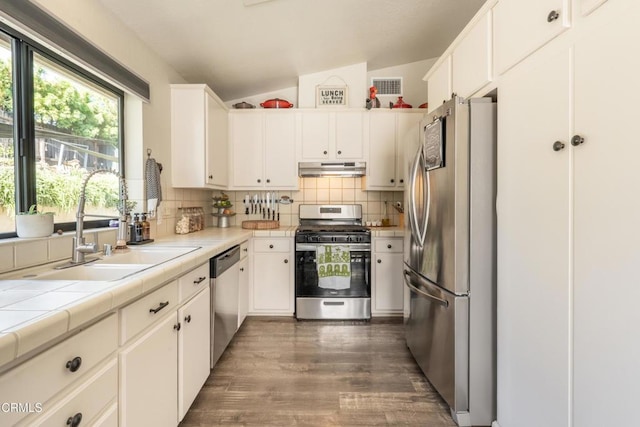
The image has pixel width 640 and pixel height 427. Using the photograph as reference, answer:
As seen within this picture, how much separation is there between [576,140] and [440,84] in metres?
1.32

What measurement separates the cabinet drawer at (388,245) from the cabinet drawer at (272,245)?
901 mm

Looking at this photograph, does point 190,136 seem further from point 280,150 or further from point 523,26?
point 523,26

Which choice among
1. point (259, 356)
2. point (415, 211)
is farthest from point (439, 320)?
point (259, 356)

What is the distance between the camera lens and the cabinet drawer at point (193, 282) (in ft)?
4.93

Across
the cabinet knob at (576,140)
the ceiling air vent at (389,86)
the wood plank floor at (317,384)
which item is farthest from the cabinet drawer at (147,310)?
the ceiling air vent at (389,86)

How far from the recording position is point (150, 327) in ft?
3.97

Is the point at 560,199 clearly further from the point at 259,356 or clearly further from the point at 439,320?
the point at 259,356

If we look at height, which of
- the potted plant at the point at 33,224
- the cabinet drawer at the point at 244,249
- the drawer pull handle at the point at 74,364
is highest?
the potted plant at the point at 33,224

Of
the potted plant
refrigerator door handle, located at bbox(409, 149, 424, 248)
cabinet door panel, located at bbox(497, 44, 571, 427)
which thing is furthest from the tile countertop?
cabinet door panel, located at bbox(497, 44, 571, 427)

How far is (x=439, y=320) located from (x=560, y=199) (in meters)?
0.94

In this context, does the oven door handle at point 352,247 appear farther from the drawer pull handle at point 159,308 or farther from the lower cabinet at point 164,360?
the drawer pull handle at point 159,308

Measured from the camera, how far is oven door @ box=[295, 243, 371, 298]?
115 inches

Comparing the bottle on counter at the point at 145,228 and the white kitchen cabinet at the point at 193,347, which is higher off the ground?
the bottle on counter at the point at 145,228

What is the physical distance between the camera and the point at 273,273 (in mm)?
2998
